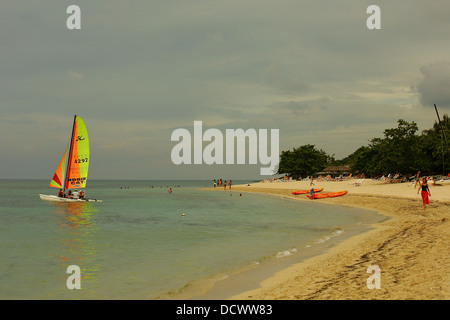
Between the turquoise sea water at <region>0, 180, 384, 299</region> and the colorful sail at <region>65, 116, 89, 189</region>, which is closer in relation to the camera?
the turquoise sea water at <region>0, 180, 384, 299</region>

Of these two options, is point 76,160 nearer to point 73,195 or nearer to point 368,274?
point 73,195

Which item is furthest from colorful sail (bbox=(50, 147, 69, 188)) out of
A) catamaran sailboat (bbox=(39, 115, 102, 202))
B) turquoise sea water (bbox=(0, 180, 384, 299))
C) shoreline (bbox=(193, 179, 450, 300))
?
shoreline (bbox=(193, 179, 450, 300))

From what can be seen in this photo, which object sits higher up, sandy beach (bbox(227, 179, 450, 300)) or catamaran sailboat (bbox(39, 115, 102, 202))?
catamaran sailboat (bbox(39, 115, 102, 202))

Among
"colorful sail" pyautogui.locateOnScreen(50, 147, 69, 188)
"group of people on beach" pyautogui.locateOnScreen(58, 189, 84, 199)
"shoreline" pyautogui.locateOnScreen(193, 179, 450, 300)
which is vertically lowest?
"group of people on beach" pyautogui.locateOnScreen(58, 189, 84, 199)

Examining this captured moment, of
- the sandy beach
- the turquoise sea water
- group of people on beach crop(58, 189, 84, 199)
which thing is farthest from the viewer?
group of people on beach crop(58, 189, 84, 199)

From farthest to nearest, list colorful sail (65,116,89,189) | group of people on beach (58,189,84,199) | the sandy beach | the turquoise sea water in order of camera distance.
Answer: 1. group of people on beach (58,189,84,199)
2. colorful sail (65,116,89,189)
3. the turquoise sea water
4. the sandy beach

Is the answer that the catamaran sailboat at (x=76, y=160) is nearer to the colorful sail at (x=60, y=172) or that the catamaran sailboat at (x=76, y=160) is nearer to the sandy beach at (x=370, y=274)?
the colorful sail at (x=60, y=172)

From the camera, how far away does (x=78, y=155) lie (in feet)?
142

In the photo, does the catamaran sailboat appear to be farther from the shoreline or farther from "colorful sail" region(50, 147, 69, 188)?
the shoreline

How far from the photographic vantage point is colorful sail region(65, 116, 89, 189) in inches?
1683

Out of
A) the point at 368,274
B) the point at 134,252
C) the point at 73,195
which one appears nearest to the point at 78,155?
the point at 73,195

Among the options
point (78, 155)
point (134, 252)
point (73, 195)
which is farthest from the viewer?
point (73, 195)

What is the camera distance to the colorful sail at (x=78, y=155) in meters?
42.8
